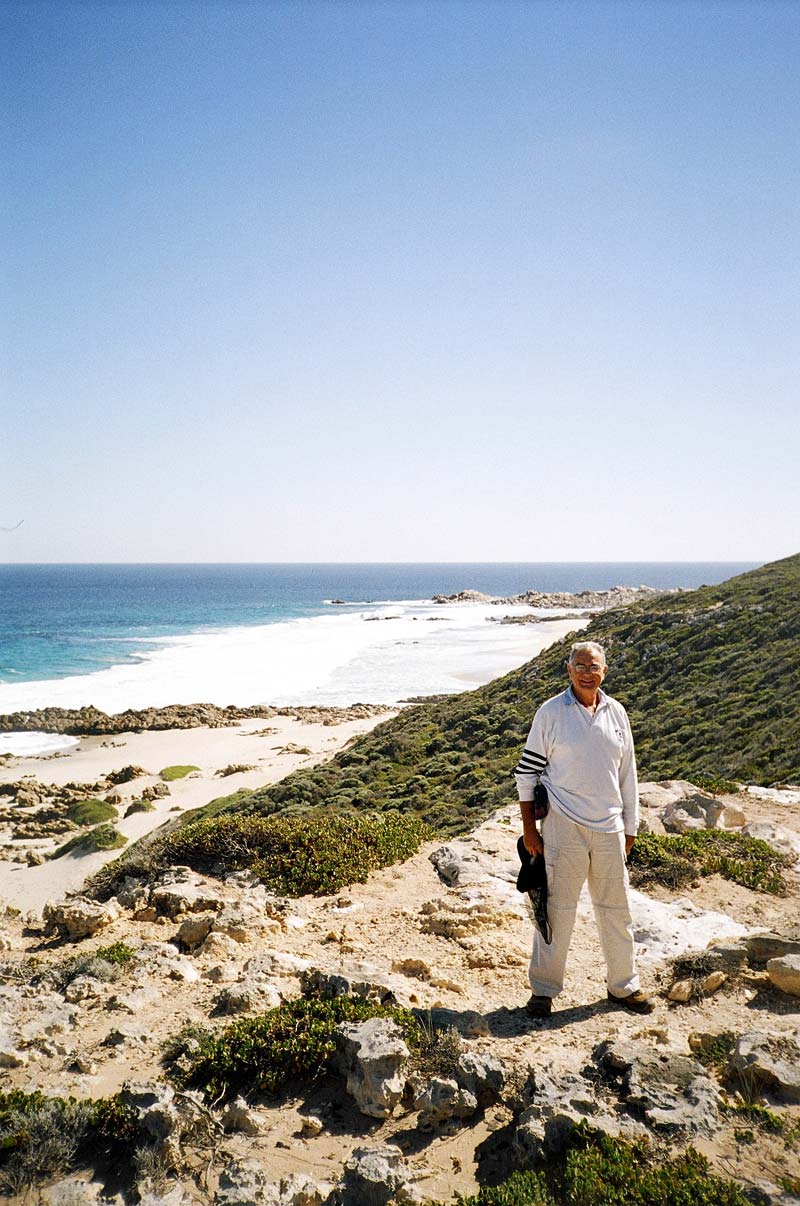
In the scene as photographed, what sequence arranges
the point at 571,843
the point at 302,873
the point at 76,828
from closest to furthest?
the point at 571,843 → the point at 302,873 → the point at 76,828

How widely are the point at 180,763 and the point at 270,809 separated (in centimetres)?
1237

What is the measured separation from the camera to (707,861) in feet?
25.0

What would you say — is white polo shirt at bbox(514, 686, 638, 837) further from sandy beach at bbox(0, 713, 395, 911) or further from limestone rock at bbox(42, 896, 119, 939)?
sandy beach at bbox(0, 713, 395, 911)

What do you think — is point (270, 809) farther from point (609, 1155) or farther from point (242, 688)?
point (242, 688)

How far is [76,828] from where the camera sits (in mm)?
18781

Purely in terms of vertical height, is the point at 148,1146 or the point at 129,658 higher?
the point at 148,1146

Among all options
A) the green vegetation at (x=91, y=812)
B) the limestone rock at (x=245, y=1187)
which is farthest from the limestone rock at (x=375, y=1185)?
the green vegetation at (x=91, y=812)

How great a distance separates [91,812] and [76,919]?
14.4 metres

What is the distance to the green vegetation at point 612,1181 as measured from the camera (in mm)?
3092

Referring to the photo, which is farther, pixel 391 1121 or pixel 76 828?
pixel 76 828

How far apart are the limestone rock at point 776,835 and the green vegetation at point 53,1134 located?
23.4ft

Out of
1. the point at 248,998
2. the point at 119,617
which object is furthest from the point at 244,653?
the point at 248,998

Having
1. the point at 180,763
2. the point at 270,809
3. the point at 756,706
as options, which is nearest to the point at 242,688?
the point at 180,763

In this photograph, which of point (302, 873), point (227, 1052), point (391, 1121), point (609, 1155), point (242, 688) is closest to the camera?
point (609, 1155)
